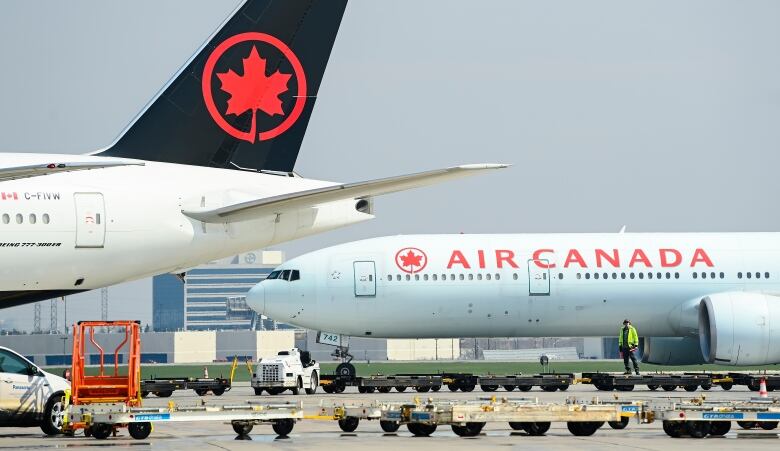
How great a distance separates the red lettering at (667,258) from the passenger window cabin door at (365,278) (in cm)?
872

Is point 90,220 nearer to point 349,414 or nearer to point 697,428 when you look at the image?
point 349,414

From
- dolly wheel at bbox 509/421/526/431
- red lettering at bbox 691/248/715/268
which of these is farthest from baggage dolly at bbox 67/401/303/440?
red lettering at bbox 691/248/715/268

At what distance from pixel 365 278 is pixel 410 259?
1460mm

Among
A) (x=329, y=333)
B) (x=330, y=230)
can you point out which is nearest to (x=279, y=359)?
(x=329, y=333)

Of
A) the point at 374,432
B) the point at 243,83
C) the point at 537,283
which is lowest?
the point at 374,432

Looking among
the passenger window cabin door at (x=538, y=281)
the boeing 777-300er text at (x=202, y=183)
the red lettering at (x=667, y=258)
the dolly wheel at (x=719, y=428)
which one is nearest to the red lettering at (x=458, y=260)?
the passenger window cabin door at (x=538, y=281)

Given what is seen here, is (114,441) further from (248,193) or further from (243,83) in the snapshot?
(243,83)

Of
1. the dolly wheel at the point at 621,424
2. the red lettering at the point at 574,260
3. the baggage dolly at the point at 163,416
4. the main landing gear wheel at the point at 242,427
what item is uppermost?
the red lettering at the point at 574,260

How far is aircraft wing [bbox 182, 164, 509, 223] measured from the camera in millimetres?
20672

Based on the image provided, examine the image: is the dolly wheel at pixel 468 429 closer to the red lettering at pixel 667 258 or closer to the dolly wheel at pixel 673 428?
the dolly wheel at pixel 673 428

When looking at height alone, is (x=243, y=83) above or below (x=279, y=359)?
above

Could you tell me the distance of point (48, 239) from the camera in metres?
22.2

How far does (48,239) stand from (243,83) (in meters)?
4.76

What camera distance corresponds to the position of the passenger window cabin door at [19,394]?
22.1 metres
